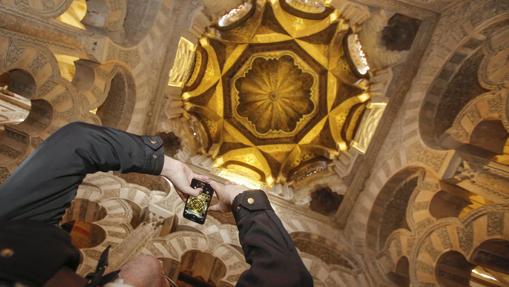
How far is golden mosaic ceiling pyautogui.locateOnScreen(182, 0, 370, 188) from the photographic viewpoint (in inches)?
369

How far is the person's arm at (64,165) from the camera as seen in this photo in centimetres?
120

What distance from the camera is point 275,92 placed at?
1152 centimetres

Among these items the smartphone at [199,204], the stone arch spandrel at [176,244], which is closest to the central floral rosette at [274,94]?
the stone arch spandrel at [176,244]

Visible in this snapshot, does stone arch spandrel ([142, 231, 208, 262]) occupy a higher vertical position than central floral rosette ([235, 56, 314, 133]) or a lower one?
lower

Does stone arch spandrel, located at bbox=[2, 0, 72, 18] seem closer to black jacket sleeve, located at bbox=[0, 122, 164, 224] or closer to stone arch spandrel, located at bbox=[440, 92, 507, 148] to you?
black jacket sleeve, located at bbox=[0, 122, 164, 224]

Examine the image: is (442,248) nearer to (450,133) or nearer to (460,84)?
(450,133)

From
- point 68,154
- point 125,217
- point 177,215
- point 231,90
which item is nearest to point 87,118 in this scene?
point 125,217

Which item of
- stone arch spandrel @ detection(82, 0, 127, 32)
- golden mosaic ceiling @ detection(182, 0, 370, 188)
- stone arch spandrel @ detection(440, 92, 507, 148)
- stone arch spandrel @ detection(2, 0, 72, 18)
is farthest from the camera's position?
golden mosaic ceiling @ detection(182, 0, 370, 188)

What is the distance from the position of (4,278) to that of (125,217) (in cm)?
507

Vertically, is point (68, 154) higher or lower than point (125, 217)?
higher

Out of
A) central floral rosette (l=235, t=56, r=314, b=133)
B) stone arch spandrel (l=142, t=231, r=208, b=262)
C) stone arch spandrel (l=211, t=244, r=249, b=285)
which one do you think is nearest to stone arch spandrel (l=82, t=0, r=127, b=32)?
stone arch spandrel (l=142, t=231, r=208, b=262)

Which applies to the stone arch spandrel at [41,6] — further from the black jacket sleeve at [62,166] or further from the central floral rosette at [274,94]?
the central floral rosette at [274,94]

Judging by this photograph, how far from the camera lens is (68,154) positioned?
4.32 ft

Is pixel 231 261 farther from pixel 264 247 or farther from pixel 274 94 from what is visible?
pixel 274 94
